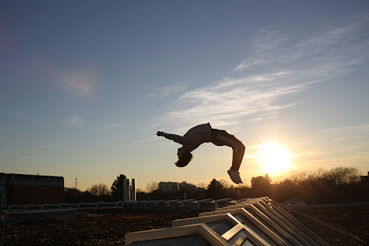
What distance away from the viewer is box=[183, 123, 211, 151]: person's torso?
4238 mm

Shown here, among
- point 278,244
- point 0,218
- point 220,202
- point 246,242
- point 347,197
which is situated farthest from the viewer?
point 347,197

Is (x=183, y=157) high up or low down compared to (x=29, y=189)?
up

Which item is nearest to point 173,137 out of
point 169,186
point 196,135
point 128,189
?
point 196,135

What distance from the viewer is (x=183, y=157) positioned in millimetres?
4496

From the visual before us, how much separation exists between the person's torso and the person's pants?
0.17 m

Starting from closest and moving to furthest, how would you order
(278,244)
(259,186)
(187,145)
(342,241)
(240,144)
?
(278,244) < (187,145) < (240,144) < (342,241) < (259,186)

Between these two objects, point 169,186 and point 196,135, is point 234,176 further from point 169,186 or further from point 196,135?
point 169,186

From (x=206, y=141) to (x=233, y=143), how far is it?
1.30 feet

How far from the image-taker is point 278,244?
3275mm

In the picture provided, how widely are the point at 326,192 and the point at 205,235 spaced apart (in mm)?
45014

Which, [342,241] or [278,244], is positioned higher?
[278,244]

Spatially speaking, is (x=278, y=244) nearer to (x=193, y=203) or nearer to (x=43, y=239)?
(x=43, y=239)

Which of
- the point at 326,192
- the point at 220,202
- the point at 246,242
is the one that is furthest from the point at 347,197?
the point at 246,242

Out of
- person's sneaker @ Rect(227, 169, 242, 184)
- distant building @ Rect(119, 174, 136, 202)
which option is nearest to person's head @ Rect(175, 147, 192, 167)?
person's sneaker @ Rect(227, 169, 242, 184)
